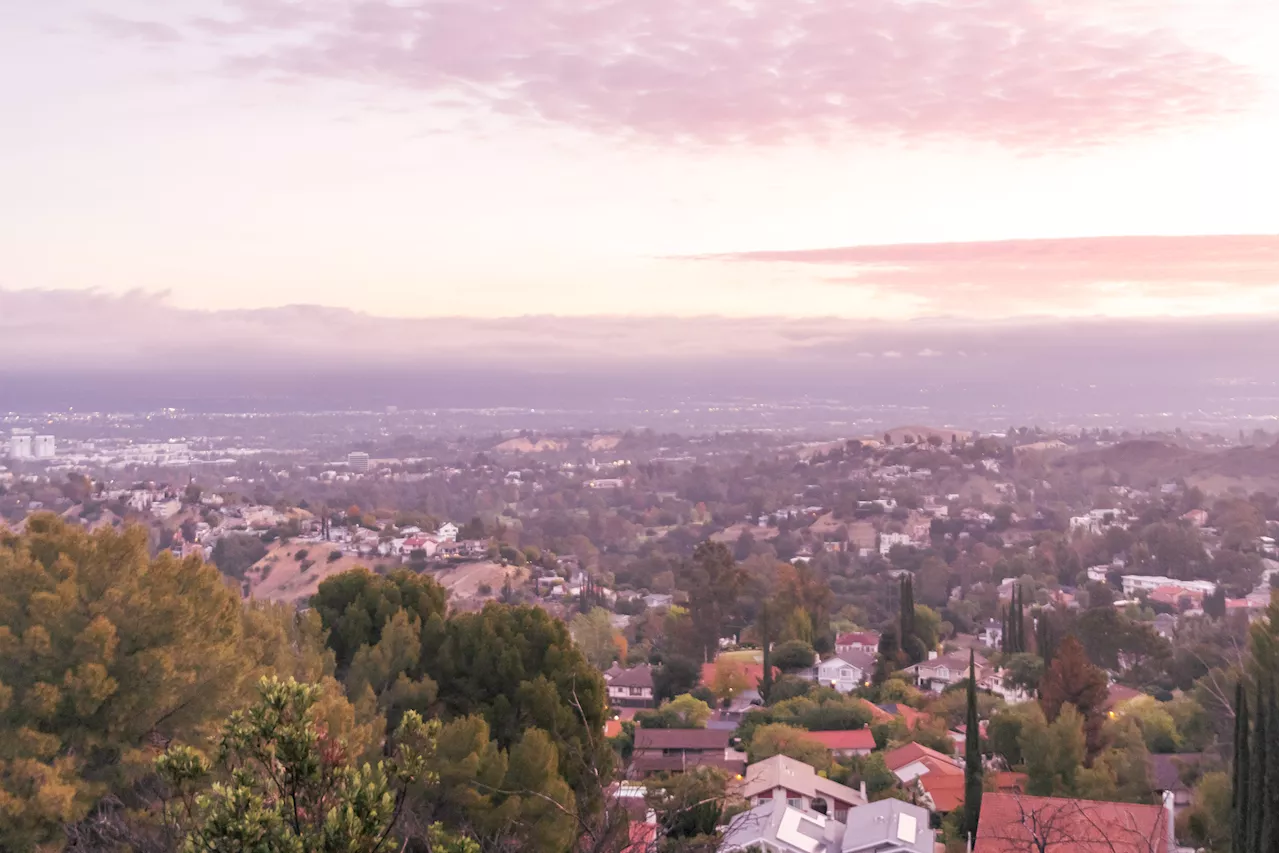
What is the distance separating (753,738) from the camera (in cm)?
1894

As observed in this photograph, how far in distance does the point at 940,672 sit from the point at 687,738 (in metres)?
11.1

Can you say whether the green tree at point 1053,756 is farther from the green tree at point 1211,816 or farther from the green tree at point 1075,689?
the green tree at point 1075,689

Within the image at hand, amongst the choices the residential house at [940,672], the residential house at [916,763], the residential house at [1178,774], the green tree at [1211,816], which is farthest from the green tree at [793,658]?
the green tree at [1211,816]

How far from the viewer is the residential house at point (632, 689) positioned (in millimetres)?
26367

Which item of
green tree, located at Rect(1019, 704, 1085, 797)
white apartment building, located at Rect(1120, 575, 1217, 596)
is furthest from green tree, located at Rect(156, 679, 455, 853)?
white apartment building, located at Rect(1120, 575, 1217, 596)

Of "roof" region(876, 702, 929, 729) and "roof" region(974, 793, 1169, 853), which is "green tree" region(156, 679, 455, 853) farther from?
"roof" region(876, 702, 929, 729)

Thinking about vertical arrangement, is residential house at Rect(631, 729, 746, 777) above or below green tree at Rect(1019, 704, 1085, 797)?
below

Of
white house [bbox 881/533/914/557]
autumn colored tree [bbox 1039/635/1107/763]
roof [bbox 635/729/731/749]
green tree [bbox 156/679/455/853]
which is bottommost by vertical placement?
white house [bbox 881/533/914/557]

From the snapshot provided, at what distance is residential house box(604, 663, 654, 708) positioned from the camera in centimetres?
2637

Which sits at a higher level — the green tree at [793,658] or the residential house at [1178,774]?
the residential house at [1178,774]

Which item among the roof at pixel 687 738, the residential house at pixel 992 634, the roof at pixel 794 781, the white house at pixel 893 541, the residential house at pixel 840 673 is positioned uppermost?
the roof at pixel 794 781

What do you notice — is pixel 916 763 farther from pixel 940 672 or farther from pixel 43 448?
pixel 43 448

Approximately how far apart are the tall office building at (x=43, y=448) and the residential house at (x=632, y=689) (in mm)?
76653

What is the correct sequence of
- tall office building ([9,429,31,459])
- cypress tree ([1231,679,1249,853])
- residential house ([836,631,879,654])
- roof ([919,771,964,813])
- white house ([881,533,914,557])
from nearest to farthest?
cypress tree ([1231,679,1249,853]), roof ([919,771,964,813]), residential house ([836,631,879,654]), white house ([881,533,914,557]), tall office building ([9,429,31,459])
